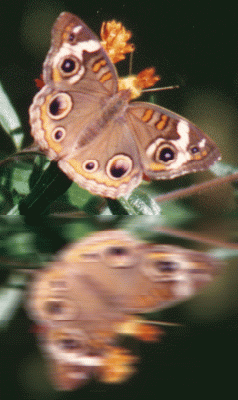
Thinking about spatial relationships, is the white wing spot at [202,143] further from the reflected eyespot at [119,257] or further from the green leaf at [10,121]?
the green leaf at [10,121]

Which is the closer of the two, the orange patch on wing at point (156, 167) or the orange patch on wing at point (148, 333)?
the orange patch on wing at point (148, 333)

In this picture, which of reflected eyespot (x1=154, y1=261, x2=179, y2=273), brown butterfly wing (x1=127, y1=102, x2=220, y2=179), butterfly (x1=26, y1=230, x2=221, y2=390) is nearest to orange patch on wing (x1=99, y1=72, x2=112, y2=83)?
brown butterfly wing (x1=127, y1=102, x2=220, y2=179)

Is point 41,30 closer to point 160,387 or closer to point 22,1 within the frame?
point 22,1

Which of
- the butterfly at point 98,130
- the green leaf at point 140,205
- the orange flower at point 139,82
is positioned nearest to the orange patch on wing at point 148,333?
the butterfly at point 98,130

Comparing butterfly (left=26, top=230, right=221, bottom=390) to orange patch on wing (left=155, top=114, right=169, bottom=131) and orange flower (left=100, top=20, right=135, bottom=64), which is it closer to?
orange patch on wing (left=155, top=114, right=169, bottom=131)

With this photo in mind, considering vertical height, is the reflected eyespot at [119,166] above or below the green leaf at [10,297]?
below

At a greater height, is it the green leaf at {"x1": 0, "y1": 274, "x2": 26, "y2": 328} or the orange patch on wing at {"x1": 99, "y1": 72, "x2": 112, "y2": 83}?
the orange patch on wing at {"x1": 99, "y1": 72, "x2": 112, "y2": 83}

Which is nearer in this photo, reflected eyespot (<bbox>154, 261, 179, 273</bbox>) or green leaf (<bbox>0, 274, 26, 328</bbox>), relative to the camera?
green leaf (<bbox>0, 274, 26, 328</bbox>)

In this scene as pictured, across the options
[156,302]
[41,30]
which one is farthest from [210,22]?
[156,302]

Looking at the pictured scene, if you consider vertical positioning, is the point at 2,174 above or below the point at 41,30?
below
